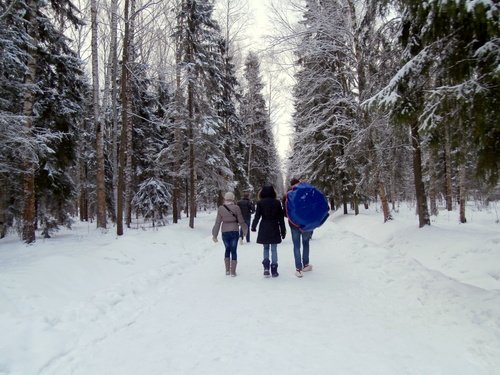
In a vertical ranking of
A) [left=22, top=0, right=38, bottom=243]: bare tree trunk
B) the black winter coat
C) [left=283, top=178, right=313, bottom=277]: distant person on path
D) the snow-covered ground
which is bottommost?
the snow-covered ground

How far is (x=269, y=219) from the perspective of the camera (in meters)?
7.61

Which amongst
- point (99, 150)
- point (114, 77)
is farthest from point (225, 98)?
point (99, 150)

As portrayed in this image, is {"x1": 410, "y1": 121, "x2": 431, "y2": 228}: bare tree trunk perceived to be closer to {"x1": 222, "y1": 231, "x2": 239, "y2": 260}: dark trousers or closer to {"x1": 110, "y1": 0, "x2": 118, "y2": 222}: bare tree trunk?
{"x1": 222, "y1": 231, "x2": 239, "y2": 260}: dark trousers

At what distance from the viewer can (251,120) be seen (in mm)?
32844

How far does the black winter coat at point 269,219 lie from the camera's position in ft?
24.5

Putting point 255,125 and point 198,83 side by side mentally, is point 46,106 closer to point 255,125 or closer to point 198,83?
point 198,83

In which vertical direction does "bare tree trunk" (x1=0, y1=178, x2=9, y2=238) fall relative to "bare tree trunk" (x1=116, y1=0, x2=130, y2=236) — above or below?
below

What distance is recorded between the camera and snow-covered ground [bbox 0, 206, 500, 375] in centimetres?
367

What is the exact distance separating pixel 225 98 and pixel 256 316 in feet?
79.6

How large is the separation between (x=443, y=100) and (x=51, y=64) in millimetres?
13658

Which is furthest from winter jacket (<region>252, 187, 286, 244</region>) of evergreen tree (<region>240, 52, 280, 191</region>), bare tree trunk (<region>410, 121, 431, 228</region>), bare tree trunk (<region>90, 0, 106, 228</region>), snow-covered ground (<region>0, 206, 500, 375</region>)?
evergreen tree (<region>240, 52, 280, 191</region>)

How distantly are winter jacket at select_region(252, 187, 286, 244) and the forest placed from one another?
281 centimetres

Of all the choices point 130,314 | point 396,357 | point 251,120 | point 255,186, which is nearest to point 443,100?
point 396,357

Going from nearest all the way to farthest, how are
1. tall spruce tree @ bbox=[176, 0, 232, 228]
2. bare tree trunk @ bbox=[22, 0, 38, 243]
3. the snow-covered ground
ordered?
the snow-covered ground → bare tree trunk @ bbox=[22, 0, 38, 243] → tall spruce tree @ bbox=[176, 0, 232, 228]
